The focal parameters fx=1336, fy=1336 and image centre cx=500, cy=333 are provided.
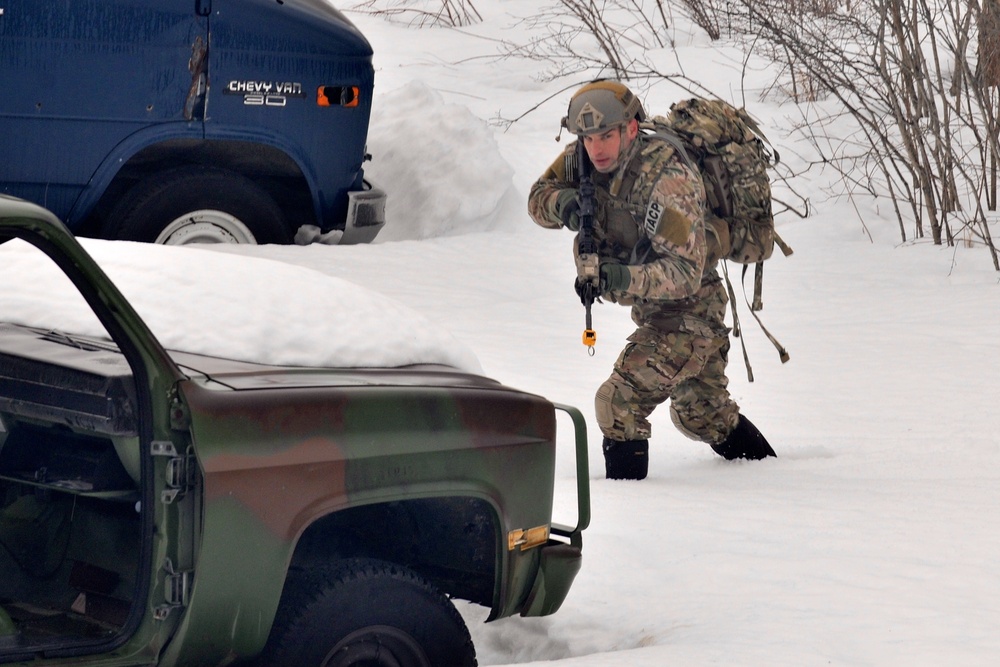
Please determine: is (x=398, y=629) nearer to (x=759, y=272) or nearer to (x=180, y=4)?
(x=759, y=272)

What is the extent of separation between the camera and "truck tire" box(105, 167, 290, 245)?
743 centimetres

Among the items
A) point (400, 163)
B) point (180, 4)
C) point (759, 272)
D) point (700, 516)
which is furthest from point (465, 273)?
point (700, 516)

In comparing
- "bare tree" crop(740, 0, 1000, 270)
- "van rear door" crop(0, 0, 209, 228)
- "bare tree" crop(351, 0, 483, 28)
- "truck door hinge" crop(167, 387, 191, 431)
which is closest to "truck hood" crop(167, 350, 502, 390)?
"truck door hinge" crop(167, 387, 191, 431)

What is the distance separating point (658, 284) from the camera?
17.9 ft

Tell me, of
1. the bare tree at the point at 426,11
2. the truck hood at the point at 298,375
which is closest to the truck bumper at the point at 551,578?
the truck hood at the point at 298,375

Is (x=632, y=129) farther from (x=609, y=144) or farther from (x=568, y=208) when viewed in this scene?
(x=568, y=208)

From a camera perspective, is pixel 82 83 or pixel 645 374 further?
pixel 82 83

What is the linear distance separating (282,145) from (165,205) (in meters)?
0.75

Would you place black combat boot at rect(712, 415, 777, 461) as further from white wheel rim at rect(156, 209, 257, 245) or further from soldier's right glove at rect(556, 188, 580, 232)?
white wheel rim at rect(156, 209, 257, 245)

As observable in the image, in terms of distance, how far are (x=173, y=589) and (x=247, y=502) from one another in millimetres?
214

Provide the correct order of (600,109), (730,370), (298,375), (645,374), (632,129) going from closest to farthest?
(298,375)
(600,109)
(632,129)
(645,374)
(730,370)

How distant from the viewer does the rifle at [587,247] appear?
18.0 ft

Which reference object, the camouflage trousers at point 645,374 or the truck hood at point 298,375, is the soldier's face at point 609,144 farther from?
the truck hood at point 298,375

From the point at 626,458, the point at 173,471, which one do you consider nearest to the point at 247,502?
the point at 173,471
